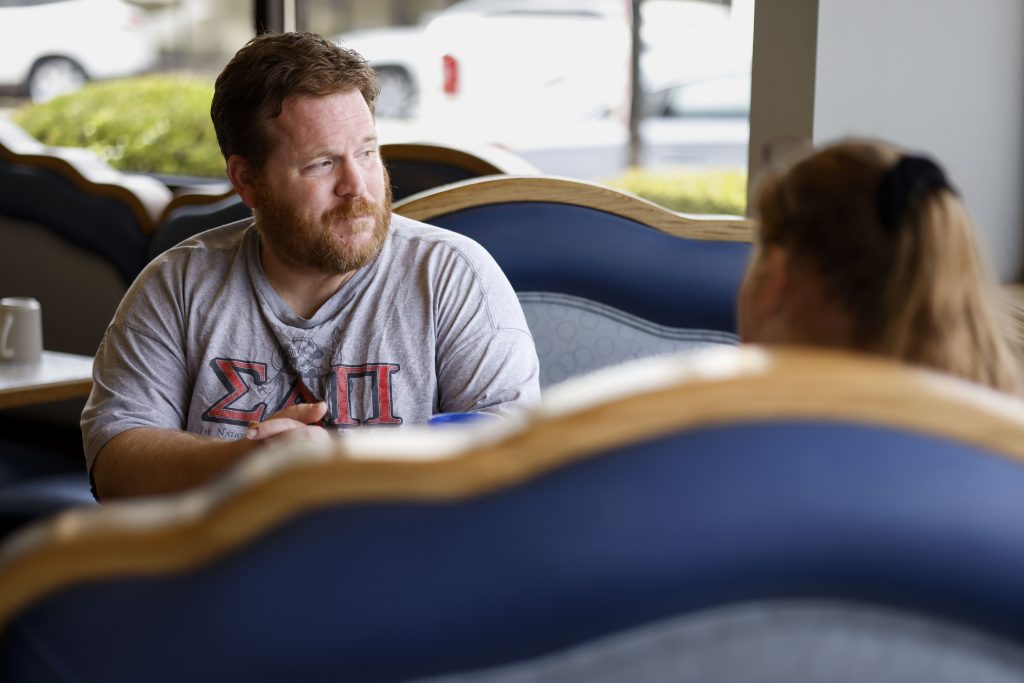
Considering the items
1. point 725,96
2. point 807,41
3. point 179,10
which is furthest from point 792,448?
point 179,10

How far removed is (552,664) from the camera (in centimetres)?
66

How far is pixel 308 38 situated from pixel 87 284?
5.92 feet

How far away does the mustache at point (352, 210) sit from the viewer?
5.93ft

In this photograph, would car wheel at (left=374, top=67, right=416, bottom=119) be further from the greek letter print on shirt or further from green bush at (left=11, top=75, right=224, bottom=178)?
the greek letter print on shirt

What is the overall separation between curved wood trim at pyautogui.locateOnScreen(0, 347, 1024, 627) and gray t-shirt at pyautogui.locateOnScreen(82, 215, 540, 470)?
1092mm

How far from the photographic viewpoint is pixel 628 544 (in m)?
0.62

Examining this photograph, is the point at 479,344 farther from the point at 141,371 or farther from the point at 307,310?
the point at 141,371

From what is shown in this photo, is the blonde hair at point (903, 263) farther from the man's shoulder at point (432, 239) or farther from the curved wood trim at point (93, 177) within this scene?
the curved wood trim at point (93, 177)

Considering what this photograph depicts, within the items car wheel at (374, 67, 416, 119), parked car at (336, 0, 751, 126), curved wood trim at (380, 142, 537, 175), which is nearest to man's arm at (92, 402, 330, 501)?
curved wood trim at (380, 142, 537, 175)

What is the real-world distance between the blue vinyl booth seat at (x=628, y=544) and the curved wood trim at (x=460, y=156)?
1.85m

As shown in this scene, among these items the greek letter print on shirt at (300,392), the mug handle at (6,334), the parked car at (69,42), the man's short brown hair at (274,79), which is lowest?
the mug handle at (6,334)

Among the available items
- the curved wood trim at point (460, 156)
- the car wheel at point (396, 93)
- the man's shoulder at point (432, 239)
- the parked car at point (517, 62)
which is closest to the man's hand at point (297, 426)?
the man's shoulder at point (432, 239)

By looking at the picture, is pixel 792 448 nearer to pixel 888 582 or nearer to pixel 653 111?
pixel 888 582

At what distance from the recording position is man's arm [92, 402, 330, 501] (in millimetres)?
1538
